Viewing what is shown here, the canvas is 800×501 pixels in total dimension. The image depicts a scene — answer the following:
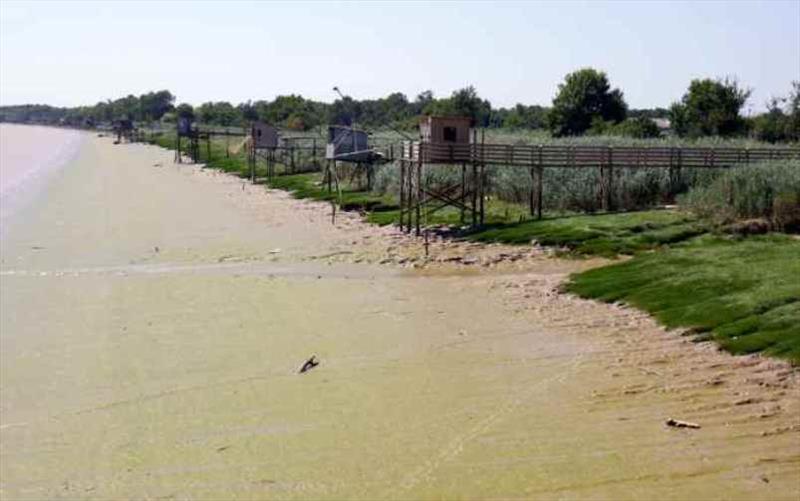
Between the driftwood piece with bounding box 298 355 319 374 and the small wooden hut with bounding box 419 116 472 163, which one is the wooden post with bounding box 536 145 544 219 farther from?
the driftwood piece with bounding box 298 355 319 374

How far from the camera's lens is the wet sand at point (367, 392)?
11188 millimetres

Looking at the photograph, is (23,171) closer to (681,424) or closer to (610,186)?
(610,186)

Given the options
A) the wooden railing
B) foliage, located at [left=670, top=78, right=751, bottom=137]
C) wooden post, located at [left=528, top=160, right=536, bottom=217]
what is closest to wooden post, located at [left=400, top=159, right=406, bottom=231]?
the wooden railing

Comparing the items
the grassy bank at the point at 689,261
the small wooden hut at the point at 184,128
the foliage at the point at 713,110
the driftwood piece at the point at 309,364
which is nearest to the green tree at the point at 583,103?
the foliage at the point at 713,110

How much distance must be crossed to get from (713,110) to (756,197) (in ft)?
132

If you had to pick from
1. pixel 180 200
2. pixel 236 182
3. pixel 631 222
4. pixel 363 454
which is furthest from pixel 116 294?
pixel 236 182

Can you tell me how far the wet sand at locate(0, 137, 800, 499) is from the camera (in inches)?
440

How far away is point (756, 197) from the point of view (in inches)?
1208

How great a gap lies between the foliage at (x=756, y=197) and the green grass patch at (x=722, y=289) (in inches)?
92.9

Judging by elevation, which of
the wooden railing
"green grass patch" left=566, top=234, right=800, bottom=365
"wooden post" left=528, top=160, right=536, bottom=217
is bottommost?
"green grass patch" left=566, top=234, right=800, bottom=365

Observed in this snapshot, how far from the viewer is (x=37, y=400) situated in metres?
14.4

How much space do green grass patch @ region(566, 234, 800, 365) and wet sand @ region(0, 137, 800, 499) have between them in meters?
0.52

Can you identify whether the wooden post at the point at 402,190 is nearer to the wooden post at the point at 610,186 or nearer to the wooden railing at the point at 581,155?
the wooden railing at the point at 581,155

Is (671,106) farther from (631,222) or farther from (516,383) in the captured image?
(516,383)
